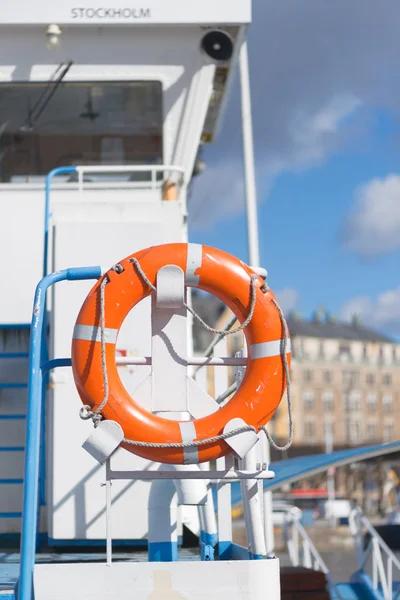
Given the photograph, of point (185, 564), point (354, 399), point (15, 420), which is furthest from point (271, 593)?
point (354, 399)

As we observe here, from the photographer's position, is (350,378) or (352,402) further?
(350,378)

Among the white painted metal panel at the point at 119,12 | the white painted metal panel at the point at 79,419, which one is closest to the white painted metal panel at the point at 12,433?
the white painted metal panel at the point at 79,419

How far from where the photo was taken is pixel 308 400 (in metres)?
92.9

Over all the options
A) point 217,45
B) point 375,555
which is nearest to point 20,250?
point 217,45

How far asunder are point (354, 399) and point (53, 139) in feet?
303

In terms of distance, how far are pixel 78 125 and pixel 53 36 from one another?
31.5 inches

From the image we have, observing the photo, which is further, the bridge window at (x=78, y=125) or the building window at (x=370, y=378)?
the building window at (x=370, y=378)

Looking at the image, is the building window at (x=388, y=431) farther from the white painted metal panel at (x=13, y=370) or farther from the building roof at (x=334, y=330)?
the white painted metal panel at (x=13, y=370)

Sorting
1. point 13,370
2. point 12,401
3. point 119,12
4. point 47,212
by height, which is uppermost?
point 119,12

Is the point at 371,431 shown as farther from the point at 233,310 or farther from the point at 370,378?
the point at 233,310

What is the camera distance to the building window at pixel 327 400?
94188 mm

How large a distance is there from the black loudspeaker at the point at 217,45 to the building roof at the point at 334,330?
87.5 metres

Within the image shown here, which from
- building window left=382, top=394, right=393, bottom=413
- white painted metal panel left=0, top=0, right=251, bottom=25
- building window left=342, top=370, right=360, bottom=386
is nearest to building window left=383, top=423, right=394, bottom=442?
building window left=382, top=394, right=393, bottom=413

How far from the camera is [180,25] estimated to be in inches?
307
